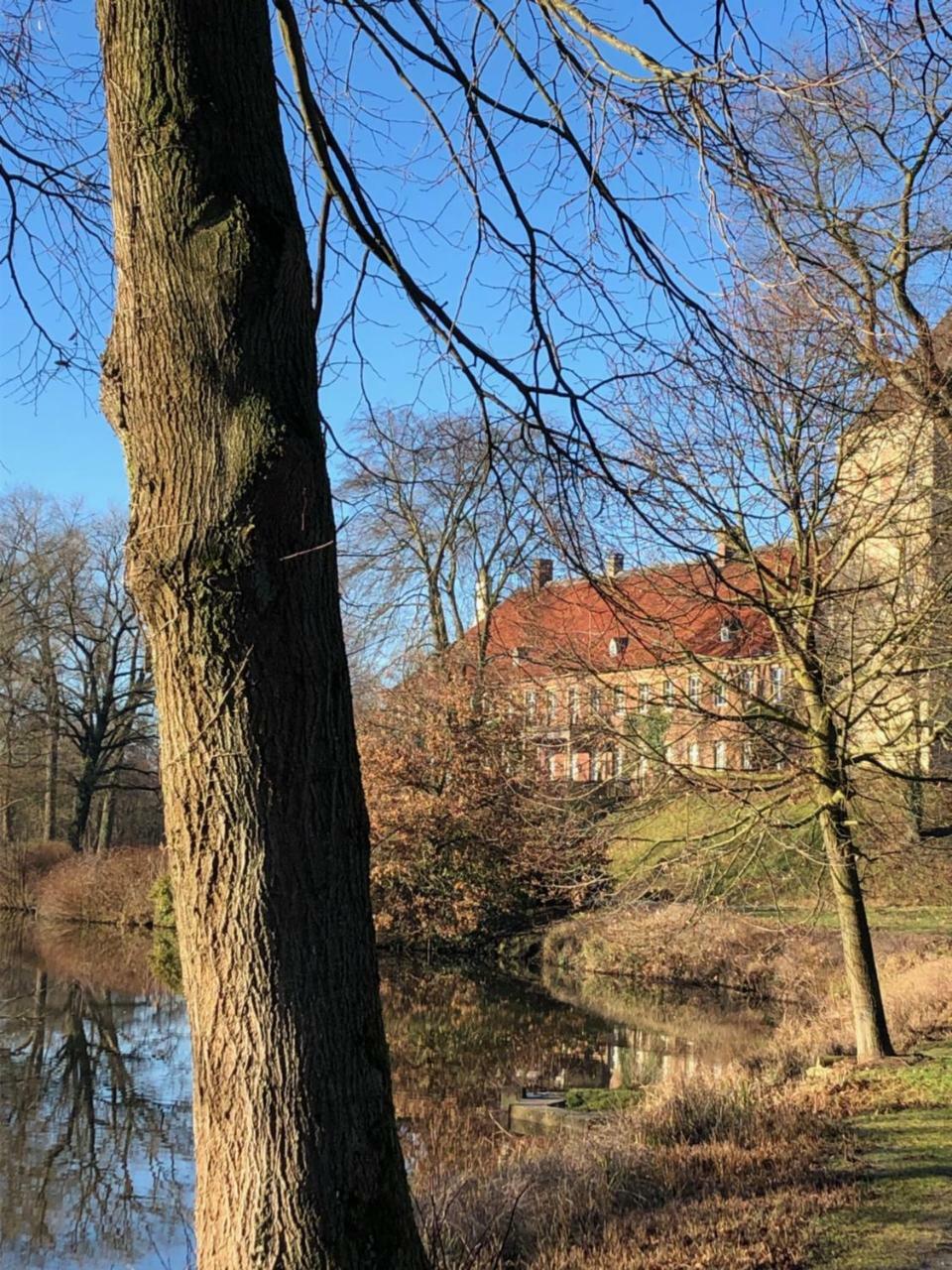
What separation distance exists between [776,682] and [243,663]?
28.9 ft

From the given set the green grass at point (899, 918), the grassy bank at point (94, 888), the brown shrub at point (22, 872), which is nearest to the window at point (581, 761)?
the green grass at point (899, 918)

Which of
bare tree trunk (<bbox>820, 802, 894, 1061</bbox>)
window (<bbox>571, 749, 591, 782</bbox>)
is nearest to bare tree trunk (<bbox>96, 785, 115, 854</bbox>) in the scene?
window (<bbox>571, 749, 591, 782</bbox>)

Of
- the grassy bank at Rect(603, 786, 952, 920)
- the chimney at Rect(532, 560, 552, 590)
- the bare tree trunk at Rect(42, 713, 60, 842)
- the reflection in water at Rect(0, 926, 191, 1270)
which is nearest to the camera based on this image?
the chimney at Rect(532, 560, 552, 590)

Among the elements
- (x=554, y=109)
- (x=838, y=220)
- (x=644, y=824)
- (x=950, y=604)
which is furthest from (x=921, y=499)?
(x=554, y=109)

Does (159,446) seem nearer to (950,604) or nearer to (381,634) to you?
(950,604)

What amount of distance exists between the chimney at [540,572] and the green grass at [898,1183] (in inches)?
127

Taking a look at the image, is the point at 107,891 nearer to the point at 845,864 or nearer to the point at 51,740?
the point at 51,740

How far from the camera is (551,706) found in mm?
10781

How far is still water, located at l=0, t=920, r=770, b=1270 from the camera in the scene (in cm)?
928

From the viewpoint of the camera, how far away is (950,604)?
8984 mm

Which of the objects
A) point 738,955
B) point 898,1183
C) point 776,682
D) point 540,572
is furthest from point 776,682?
point 738,955

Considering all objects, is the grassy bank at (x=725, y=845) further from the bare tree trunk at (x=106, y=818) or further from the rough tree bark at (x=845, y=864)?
the bare tree trunk at (x=106, y=818)

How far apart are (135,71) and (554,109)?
1.89 metres

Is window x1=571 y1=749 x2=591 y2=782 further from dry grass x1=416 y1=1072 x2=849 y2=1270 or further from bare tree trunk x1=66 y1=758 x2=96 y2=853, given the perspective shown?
bare tree trunk x1=66 y1=758 x2=96 y2=853
